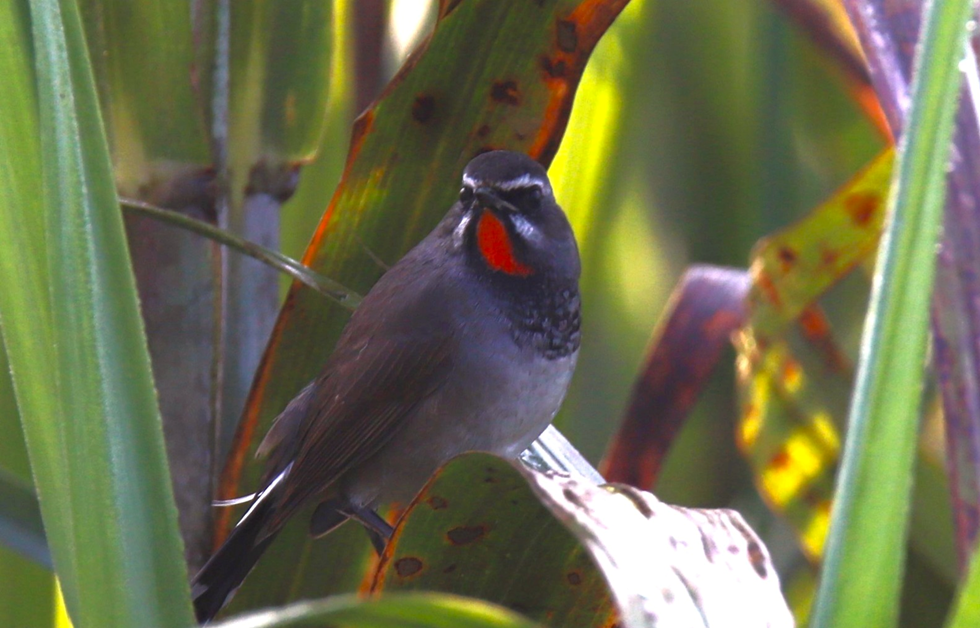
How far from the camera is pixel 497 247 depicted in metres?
1.47

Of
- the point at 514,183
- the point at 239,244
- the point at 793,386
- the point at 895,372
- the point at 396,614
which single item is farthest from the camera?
the point at 793,386

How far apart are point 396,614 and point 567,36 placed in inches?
28.2

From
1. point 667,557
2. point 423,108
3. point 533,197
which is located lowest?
point 667,557

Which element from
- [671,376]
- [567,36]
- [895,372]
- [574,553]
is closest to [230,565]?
[574,553]

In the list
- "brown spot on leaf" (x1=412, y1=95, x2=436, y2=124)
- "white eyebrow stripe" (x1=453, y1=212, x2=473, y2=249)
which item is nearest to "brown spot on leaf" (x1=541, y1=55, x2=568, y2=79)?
"brown spot on leaf" (x1=412, y1=95, x2=436, y2=124)

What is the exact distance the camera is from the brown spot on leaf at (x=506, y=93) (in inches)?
45.4

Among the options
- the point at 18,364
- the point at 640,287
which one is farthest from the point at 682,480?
the point at 18,364

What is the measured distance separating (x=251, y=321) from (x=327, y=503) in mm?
262

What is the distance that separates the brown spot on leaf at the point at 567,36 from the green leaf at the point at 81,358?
1.63 feet

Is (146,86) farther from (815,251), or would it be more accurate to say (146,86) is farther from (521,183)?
(815,251)

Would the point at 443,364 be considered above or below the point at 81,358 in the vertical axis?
below

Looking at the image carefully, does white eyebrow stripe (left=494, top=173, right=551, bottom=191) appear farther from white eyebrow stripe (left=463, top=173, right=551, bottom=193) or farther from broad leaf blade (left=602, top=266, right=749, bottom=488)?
broad leaf blade (left=602, top=266, right=749, bottom=488)

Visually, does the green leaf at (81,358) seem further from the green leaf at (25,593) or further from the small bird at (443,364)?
the green leaf at (25,593)

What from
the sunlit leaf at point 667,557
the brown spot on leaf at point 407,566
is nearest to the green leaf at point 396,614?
the sunlit leaf at point 667,557
